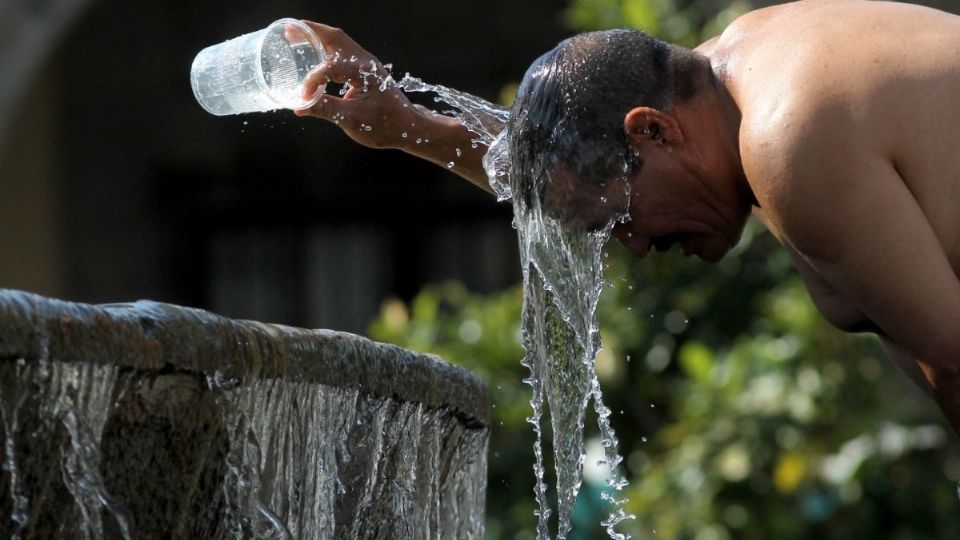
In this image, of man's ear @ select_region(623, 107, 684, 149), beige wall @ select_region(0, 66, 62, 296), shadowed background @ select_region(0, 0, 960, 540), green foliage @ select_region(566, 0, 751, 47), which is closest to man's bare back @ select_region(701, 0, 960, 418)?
man's ear @ select_region(623, 107, 684, 149)

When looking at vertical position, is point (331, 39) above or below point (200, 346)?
above

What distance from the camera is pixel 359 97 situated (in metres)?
3.18

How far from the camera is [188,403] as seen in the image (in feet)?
6.66

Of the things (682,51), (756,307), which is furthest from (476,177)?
(756,307)

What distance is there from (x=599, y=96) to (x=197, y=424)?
0.89 meters

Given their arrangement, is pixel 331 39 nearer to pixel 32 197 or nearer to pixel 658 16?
pixel 658 16

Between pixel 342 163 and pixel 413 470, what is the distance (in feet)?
22.8

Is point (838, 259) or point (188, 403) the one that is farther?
point (838, 259)

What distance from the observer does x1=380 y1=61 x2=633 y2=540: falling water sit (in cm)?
→ 293

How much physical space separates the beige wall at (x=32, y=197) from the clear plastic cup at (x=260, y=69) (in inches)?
213

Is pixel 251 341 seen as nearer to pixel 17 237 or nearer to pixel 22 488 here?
pixel 22 488

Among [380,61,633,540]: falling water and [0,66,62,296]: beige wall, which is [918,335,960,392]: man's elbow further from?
[0,66,62,296]: beige wall

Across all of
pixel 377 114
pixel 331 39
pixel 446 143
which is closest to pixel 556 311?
pixel 446 143

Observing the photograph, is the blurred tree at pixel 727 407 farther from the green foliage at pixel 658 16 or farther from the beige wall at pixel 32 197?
the beige wall at pixel 32 197
